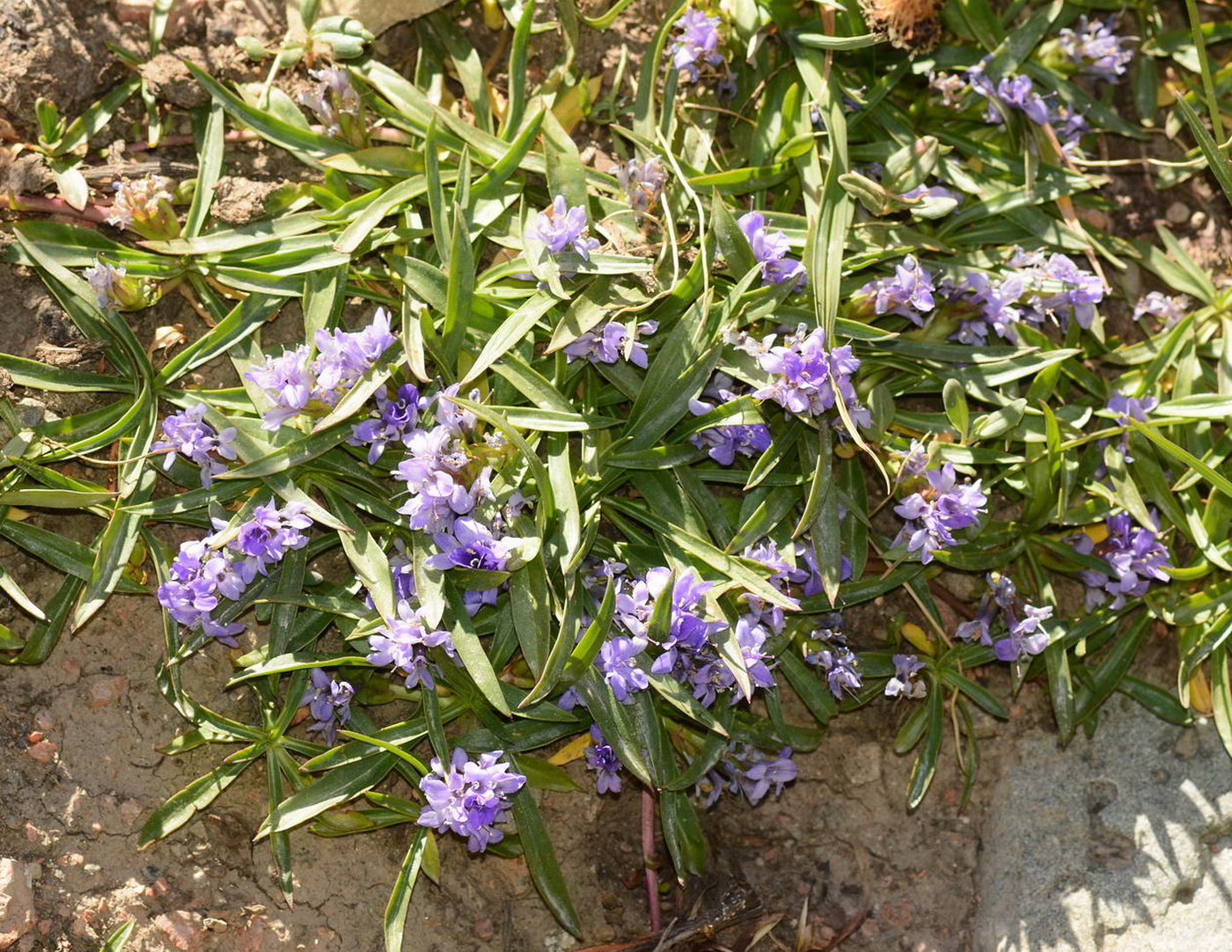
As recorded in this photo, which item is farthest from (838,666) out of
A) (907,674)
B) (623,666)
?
(623,666)

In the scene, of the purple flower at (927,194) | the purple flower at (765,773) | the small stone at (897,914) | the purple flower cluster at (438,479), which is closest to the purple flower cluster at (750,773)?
the purple flower at (765,773)

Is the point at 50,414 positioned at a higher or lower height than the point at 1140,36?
higher

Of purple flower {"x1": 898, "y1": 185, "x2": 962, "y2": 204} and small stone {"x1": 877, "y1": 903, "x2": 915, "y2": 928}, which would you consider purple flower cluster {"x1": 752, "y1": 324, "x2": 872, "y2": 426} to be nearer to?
purple flower {"x1": 898, "y1": 185, "x2": 962, "y2": 204}

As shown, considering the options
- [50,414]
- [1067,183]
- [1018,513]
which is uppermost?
[50,414]

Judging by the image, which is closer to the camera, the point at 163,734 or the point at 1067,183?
the point at 163,734

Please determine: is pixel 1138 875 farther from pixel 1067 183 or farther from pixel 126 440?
pixel 126 440

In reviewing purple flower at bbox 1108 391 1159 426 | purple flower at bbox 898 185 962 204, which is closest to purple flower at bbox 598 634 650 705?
purple flower at bbox 898 185 962 204

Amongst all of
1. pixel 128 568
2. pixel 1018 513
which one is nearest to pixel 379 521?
pixel 128 568

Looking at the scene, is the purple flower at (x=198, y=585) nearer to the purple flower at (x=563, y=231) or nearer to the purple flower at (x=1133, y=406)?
the purple flower at (x=563, y=231)
